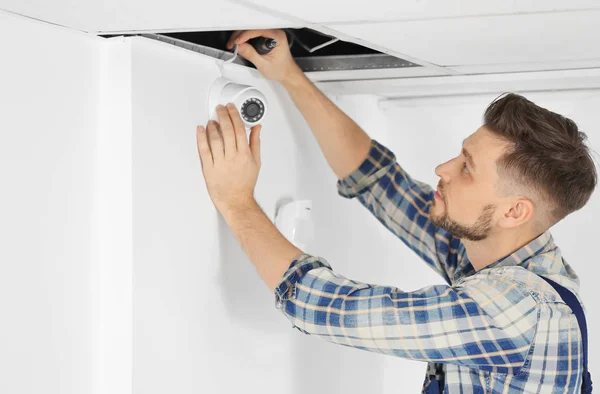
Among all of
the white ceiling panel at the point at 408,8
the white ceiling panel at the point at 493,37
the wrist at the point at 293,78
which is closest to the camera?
the white ceiling panel at the point at 408,8

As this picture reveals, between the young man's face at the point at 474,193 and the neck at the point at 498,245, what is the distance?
3 cm

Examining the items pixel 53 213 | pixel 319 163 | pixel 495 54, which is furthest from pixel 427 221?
pixel 53 213

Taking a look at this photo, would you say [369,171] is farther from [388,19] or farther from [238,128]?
[388,19]

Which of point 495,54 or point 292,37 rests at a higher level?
point 292,37

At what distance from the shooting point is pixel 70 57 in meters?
1.16

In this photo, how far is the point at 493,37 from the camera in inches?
48.8

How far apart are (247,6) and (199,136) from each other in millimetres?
420

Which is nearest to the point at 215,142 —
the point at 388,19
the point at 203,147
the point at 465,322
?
the point at 203,147

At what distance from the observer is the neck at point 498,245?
1.48m

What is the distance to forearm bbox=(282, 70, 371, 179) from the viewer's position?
5.37ft

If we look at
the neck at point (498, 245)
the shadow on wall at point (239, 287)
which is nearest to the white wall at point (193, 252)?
the shadow on wall at point (239, 287)

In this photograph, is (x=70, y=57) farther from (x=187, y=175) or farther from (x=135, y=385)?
(x=135, y=385)

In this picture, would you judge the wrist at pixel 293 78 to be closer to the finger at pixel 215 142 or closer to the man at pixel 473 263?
the man at pixel 473 263

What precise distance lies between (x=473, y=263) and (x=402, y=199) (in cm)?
27
